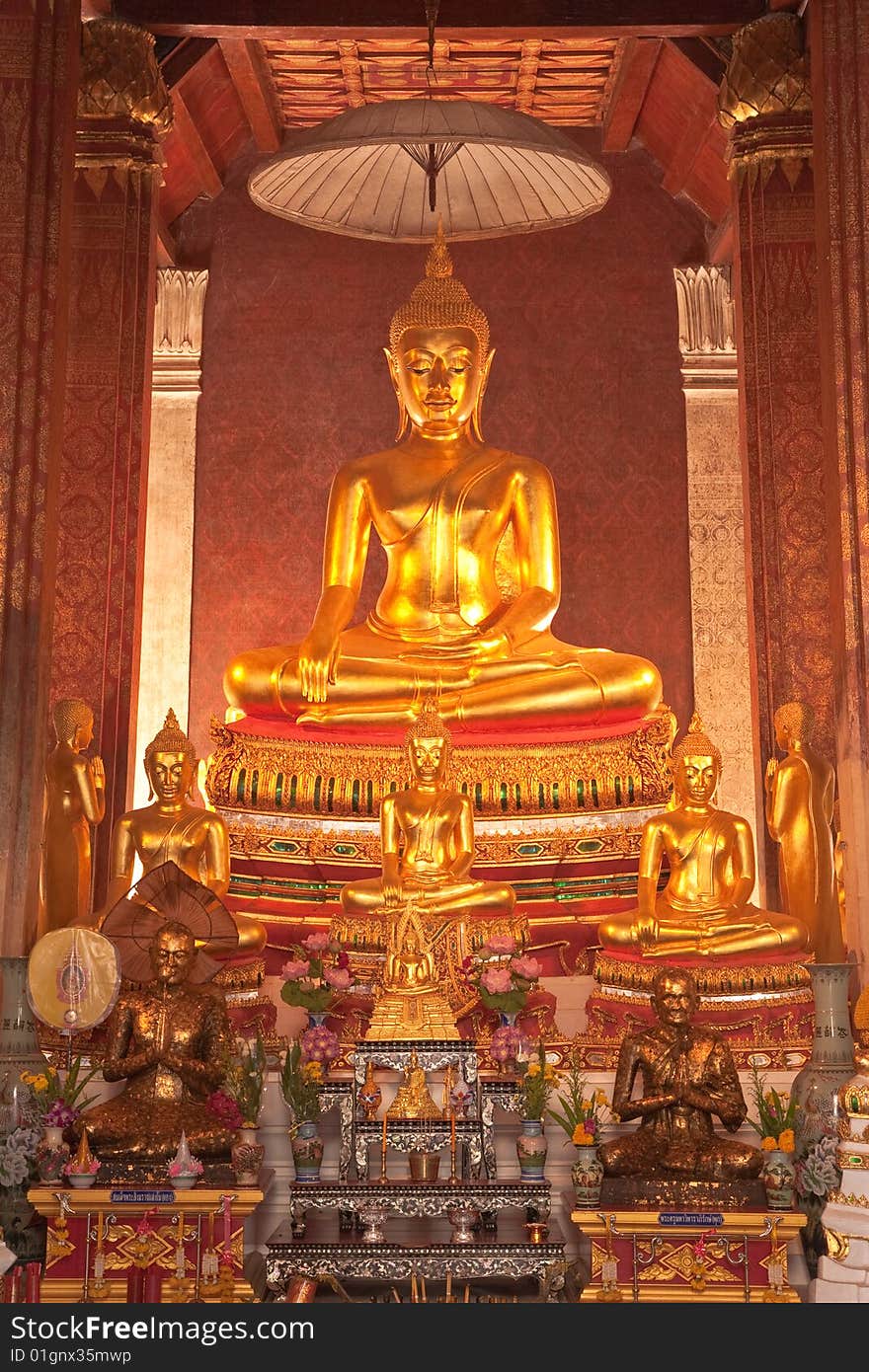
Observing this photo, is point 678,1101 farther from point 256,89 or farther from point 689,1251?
point 256,89

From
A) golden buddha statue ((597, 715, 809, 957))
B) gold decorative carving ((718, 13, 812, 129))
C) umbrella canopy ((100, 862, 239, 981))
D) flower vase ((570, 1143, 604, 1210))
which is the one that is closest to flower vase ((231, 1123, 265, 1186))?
umbrella canopy ((100, 862, 239, 981))

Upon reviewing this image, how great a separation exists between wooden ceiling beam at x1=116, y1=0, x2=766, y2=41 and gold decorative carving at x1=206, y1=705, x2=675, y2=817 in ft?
9.43

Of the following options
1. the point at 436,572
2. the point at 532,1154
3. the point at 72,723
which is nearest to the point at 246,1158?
the point at 532,1154

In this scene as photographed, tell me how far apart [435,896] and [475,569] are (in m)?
2.16

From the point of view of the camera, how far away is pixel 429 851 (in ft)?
19.4

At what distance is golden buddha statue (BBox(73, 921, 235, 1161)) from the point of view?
445cm

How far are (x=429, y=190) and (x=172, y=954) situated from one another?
14.1 ft

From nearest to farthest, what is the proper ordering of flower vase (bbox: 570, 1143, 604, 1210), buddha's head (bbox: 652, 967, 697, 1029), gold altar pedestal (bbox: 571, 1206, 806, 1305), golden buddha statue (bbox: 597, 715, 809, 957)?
gold altar pedestal (bbox: 571, 1206, 806, 1305) → flower vase (bbox: 570, 1143, 604, 1210) → buddha's head (bbox: 652, 967, 697, 1029) → golden buddha statue (bbox: 597, 715, 809, 957)

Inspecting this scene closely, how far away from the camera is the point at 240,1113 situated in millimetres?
4539

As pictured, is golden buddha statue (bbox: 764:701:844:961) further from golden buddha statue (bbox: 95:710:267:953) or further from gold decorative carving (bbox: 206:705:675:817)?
golden buddha statue (bbox: 95:710:267:953)

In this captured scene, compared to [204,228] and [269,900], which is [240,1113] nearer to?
[269,900]

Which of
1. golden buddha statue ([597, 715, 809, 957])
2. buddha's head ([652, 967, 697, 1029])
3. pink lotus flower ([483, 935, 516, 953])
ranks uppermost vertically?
golden buddha statue ([597, 715, 809, 957])

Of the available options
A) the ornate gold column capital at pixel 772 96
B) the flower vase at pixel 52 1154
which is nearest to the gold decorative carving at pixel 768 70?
the ornate gold column capital at pixel 772 96
